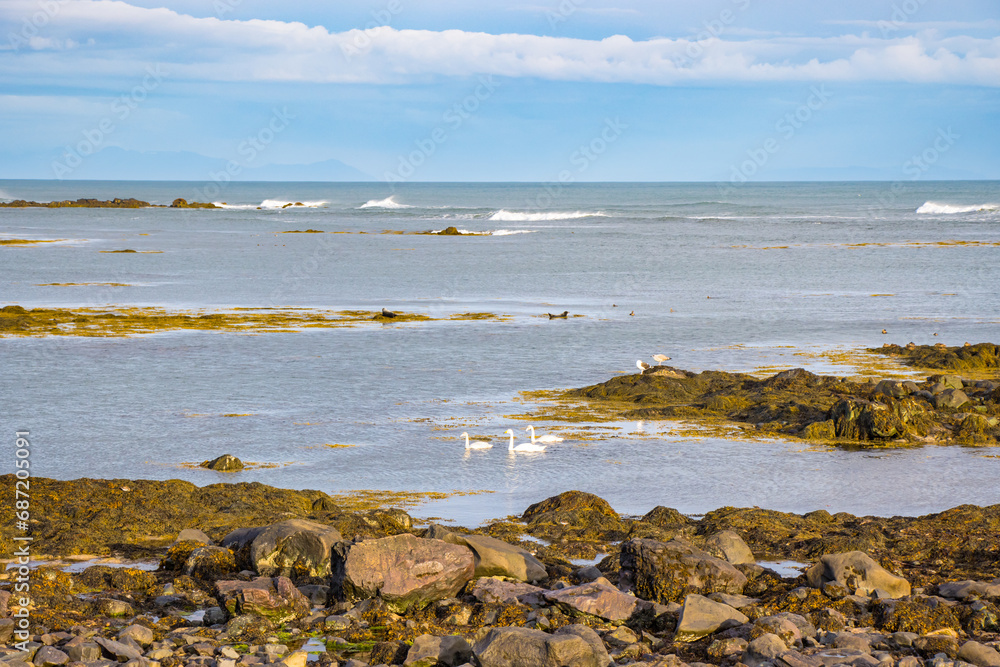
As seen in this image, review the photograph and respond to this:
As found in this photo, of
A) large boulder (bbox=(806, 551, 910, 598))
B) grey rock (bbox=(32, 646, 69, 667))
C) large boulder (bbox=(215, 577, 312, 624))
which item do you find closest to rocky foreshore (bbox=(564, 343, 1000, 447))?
large boulder (bbox=(806, 551, 910, 598))

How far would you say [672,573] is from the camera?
945cm

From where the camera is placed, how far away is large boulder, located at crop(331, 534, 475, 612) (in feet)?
30.6

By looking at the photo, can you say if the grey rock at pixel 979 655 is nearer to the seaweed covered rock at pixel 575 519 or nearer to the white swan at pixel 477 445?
the seaweed covered rock at pixel 575 519

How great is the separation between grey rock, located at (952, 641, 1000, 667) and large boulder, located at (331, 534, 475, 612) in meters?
3.98

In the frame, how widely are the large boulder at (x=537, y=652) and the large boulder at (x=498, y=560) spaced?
1.88 m

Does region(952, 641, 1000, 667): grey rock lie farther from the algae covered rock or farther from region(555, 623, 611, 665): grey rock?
the algae covered rock

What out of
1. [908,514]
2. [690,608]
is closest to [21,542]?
[690,608]

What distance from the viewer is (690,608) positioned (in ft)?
28.7

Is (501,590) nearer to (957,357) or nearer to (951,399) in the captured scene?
(951,399)

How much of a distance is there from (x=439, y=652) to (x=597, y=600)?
4.96 ft

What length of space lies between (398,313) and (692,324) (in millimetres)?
8569

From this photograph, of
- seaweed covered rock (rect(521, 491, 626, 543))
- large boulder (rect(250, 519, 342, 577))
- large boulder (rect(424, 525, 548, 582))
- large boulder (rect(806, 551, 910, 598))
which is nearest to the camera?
large boulder (rect(806, 551, 910, 598))

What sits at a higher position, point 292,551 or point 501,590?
point 292,551

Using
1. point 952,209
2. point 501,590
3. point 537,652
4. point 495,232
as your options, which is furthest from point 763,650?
point 952,209
